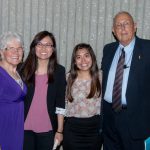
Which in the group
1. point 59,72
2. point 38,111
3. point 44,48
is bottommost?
point 38,111

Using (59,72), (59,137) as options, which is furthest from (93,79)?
(59,137)

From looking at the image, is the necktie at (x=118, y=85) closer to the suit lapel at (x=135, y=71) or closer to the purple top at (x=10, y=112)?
the suit lapel at (x=135, y=71)

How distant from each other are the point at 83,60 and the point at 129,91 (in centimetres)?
61

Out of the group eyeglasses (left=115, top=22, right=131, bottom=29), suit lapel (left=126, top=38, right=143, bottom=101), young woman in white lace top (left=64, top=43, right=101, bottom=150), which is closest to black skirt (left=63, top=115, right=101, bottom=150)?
young woman in white lace top (left=64, top=43, right=101, bottom=150)

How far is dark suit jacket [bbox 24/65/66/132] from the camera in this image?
4059mm

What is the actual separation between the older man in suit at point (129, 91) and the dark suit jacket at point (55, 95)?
0.50m

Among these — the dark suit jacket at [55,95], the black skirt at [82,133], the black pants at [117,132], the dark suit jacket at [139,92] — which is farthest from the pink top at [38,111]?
the dark suit jacket at [139,92]

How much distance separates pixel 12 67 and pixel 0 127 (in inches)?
24.2

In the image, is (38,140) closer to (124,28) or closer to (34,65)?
(34,65)

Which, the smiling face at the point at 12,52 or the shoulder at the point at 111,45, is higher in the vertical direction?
the shoulder at the point at 111,45

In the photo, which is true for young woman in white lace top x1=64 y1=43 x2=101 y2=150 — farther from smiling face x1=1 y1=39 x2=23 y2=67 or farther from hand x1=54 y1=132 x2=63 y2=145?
smiling face x1=1 y1=39 x2=23 y2=67

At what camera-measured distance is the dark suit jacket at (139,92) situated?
13.3ft

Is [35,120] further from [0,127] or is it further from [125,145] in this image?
[125,145]

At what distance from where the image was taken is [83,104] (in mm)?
4184
